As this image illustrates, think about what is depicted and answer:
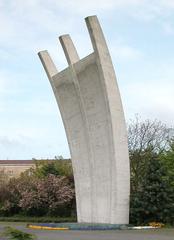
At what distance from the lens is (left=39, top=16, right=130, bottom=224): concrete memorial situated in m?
22.4

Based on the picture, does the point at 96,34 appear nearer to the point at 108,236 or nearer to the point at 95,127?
the point at 95,127

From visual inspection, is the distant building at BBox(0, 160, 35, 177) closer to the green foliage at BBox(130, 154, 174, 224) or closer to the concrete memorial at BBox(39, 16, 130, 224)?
the concrete memorial at BBox(39, 16, 130, 224)

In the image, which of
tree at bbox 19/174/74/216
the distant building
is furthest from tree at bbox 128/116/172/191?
the distant building

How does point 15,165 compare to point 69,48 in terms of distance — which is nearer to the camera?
point 69,48

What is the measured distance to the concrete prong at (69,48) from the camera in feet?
76.4

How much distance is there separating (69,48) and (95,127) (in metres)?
3.75

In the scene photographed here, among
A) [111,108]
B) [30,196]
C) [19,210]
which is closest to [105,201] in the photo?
[111,108]

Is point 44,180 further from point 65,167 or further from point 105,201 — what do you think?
point 105,201

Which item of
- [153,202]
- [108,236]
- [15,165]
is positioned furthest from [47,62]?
[15,165]

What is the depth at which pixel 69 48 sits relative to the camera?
23516 mm

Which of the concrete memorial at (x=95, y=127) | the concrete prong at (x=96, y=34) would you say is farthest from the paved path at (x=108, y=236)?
the concrete prong at (x=96, y=34)

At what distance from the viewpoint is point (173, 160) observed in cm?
3127

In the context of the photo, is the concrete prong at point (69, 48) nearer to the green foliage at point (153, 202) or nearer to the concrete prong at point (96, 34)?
the concrete prong at point (96, 34)

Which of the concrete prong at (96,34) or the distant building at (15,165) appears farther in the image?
the distant building at (15,165)
